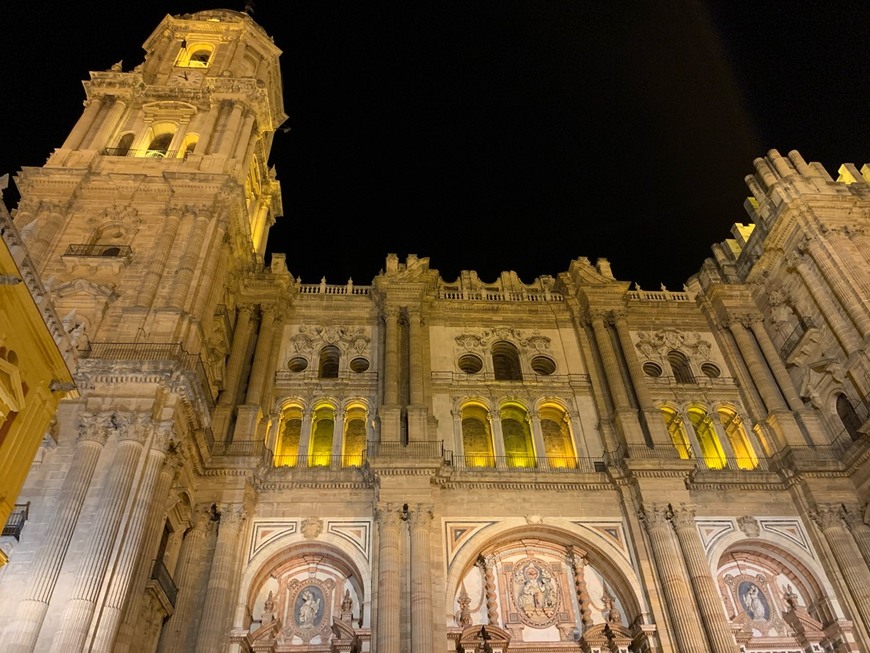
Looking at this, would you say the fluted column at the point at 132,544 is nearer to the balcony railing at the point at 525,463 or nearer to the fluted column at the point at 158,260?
the fluted column at the point at 158,260

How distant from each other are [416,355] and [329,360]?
4.09 meters

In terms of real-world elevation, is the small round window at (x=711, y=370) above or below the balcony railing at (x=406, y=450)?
above

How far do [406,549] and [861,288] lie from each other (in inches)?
699

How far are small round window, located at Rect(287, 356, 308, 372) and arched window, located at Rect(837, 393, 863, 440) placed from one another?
62.8 ft

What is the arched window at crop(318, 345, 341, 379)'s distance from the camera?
26.8 m

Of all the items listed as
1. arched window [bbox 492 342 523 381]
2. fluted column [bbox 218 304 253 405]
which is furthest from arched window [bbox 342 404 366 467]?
arched window [bbox 492 342 523 381]

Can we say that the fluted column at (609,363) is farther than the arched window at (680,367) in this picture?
No

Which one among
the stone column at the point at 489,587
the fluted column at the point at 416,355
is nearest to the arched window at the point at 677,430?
the stone column at the point at 489,587

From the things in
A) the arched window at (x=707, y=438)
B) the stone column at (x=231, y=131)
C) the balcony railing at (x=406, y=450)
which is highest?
the stone column at (x=231, y=131)

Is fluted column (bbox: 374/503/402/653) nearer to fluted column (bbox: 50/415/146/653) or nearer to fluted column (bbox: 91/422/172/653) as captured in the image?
fluted column (bbox: 91/422/172/653)

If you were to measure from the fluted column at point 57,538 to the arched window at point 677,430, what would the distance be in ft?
59.6

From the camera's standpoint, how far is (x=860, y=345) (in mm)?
22828

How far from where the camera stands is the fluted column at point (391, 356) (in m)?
23.9

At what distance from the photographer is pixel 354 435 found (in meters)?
24.6
